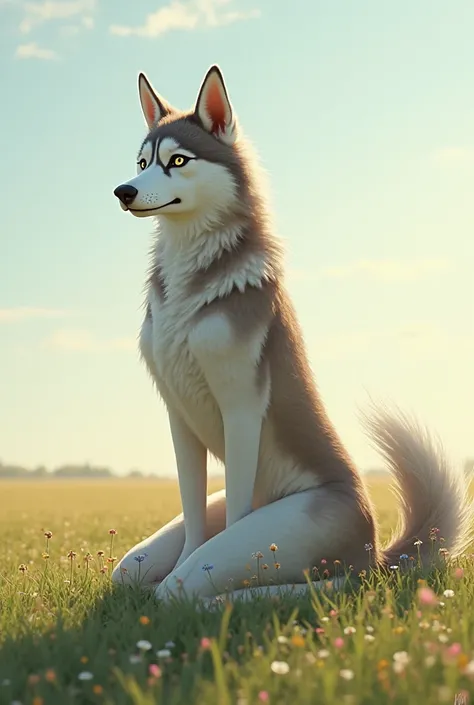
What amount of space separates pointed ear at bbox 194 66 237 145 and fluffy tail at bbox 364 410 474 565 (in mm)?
2215

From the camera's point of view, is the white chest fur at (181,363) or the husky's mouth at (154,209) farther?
the white chest fur at (181,363)

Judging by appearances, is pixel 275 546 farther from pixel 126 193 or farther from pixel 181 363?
pixel 126 193

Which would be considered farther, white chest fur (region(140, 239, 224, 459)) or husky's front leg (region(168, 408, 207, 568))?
husky's front leg (region(168, 408, 207, 568))

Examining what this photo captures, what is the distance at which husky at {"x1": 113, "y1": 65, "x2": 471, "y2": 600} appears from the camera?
513 centimetres

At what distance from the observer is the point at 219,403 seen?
17.2ft

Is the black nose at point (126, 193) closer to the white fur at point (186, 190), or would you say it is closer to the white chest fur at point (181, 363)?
the white fur at point (186, 190)

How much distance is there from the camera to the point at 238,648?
11.5 feet

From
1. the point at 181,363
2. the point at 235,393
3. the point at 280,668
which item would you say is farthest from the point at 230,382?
the point at 280,668

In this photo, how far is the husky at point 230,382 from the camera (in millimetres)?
5133

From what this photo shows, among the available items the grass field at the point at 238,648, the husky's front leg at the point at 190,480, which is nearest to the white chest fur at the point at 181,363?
the husky's front leg at the point at 190,480

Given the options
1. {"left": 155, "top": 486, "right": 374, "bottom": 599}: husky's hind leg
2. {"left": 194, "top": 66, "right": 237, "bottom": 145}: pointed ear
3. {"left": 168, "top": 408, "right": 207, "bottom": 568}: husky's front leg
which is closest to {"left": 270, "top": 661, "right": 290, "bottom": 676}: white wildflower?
{"left": 155, "top": 486, "right": 374, "bottom": 599}: husky's hind leg

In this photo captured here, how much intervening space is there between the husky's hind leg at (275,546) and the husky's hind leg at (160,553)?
1.59 ft

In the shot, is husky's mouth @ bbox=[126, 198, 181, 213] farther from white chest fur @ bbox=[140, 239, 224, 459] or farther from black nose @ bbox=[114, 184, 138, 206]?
white chest fur @ bbox=[140, 239, 224, 459]

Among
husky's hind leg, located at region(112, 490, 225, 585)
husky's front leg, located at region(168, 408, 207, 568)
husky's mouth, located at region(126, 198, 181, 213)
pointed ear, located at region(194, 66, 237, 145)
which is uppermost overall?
pointed ear, located at region(194, 66, 237, 145)
